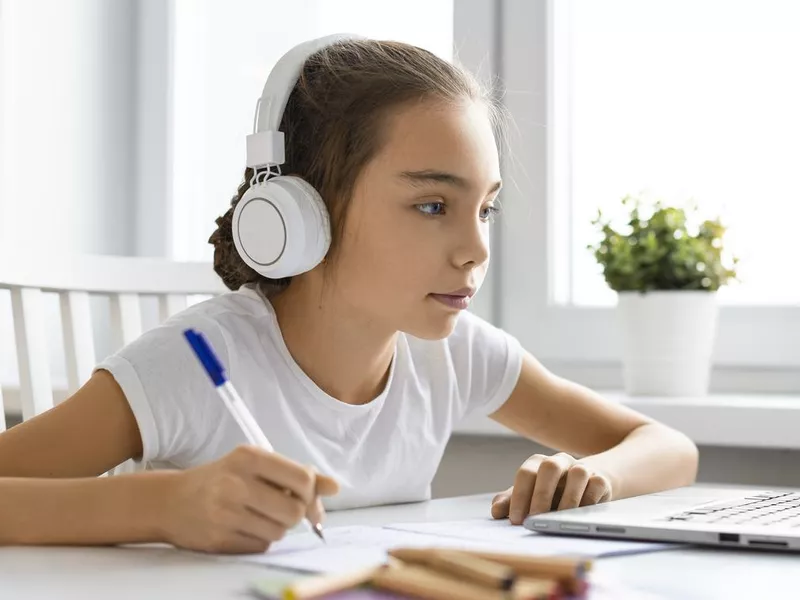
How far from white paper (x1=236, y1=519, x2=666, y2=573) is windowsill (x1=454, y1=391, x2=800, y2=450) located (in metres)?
0.62

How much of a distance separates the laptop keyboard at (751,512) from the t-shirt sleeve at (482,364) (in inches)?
14.6

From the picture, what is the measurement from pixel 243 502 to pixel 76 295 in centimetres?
65

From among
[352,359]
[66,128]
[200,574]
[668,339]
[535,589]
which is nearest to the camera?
[535,589]

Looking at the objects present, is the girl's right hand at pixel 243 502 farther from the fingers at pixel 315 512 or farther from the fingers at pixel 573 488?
the fingers at pixel 573 488

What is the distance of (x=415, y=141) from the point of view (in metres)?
1.00

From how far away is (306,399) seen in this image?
108 cm

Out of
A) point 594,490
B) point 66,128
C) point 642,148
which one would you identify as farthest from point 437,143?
point 66,128

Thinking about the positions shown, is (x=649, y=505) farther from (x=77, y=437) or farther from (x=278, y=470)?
(x=77, y=437)

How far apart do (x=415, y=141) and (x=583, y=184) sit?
837 mm

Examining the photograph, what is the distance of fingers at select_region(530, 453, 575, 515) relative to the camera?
0.88 metres

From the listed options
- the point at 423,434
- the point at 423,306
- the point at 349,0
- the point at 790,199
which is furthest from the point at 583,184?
the point at 423,306

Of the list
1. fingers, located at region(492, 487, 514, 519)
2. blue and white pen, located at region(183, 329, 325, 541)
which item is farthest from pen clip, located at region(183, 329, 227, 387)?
fingers, located at region(492, 487, 514, 519)

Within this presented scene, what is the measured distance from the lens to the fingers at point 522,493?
0.88m

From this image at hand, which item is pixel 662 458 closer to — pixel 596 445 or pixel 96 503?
pixel 596 445
